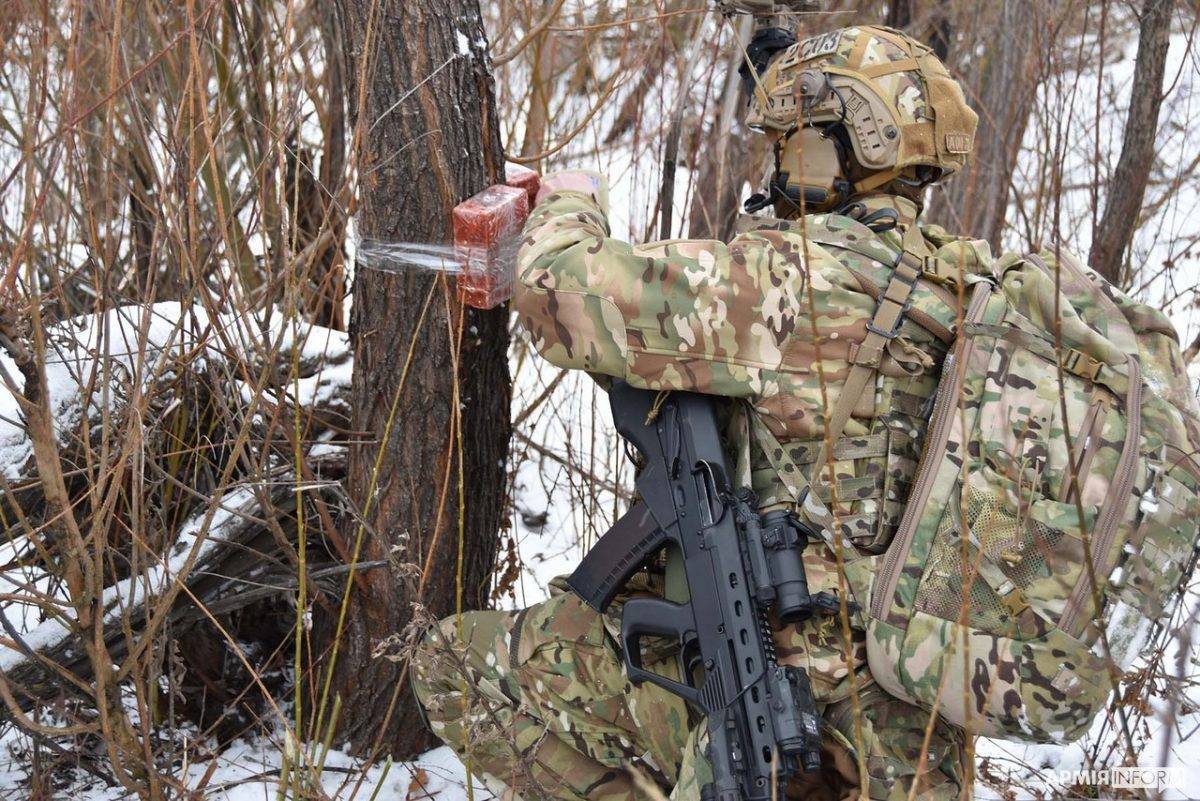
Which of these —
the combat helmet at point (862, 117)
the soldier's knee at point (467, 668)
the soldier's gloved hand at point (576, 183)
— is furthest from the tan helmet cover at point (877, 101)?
the soldier's knee at point (467, 668)

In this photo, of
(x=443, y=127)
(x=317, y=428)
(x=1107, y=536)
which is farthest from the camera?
(x=317, y=428)

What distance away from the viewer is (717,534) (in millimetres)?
1902

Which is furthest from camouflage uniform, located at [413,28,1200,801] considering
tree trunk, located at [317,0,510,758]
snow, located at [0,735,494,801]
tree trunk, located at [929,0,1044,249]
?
tree trunk, located at [929,0,1044,249]

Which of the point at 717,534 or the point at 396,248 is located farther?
the point at 396,248

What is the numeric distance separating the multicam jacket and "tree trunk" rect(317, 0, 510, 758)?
0.33 m

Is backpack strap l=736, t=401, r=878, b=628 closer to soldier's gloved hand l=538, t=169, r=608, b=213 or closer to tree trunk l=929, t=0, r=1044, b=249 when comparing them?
soldier's gloved hand l=538, t=169, r=608, b=213

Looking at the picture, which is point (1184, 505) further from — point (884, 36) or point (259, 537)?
point (259, 537)

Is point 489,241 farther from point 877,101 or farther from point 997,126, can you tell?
point 997,126

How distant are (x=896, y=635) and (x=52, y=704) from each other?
5.63 feet

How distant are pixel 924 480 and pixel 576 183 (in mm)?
918

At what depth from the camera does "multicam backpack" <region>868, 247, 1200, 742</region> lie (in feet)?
5.58

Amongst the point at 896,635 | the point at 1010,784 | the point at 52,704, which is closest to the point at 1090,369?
the point at 896,635

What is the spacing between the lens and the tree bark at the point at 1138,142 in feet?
9.95

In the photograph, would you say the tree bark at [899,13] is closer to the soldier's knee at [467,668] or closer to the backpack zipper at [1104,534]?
the backpack zipper at [1104,534]
